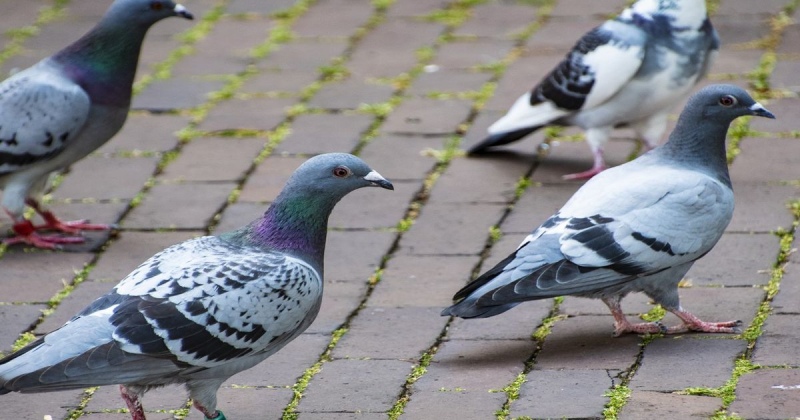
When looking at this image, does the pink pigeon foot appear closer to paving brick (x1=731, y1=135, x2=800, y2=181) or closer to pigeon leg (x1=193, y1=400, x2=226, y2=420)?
pigeon leg (x1=193, y1=400, x2=226, y2=420)

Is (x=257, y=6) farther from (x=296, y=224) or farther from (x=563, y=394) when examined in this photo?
(x=563, y=394)

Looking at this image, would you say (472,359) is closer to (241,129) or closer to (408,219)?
(408,219)

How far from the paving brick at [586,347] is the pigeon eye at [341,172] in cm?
92

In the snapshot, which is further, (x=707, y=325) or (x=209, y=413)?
(x=707, y=325)

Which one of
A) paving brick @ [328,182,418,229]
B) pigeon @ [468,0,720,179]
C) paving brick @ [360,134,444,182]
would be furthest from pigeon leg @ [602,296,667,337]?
paving brick @ [360,134,444,182]

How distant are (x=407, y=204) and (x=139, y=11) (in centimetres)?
149

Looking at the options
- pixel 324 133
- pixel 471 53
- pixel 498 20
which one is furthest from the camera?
pixel 498 20

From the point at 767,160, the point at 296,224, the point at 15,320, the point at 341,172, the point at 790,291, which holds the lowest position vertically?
the point at 767,160

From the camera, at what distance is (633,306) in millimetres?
4766

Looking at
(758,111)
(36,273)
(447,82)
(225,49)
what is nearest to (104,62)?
(36,273)

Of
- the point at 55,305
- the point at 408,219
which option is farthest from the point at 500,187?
the point at 55,305

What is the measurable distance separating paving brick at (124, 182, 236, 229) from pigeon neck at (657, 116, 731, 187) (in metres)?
2.18

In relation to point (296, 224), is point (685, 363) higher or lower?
lower

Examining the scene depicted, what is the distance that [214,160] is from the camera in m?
6.32
